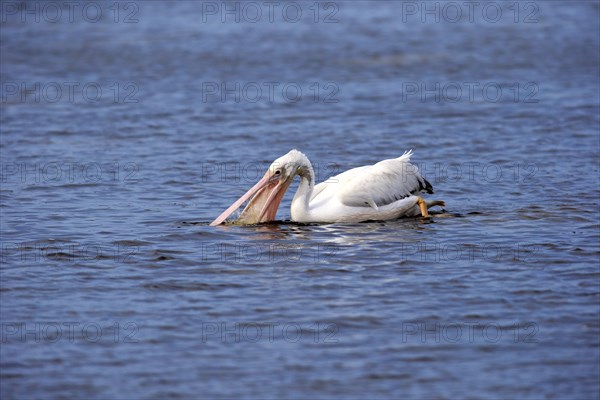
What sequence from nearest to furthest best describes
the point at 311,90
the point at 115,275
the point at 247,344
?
the point at 247,344 → the point at 115,275 → the point at 311,90

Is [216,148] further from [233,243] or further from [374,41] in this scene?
[374,41]

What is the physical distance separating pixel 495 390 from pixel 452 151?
6.99m

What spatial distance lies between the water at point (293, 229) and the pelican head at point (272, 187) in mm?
171

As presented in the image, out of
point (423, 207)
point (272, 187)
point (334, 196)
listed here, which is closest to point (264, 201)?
point (272, 187)

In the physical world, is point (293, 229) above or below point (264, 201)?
below

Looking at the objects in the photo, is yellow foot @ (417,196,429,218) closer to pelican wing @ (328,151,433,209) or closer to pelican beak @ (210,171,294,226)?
pelican wing @ (328,151,433,209)

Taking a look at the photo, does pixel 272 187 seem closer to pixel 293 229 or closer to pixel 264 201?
pixel 264 201

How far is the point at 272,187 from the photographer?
31.7 feet

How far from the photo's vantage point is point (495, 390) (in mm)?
5629

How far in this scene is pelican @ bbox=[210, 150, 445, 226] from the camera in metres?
9.46

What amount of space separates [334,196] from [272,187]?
561 mm

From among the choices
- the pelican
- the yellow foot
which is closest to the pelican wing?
the pelican

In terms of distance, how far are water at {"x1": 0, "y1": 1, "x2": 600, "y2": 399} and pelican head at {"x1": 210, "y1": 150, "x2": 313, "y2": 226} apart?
171 mm

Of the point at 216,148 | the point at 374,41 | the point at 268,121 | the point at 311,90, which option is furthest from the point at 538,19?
the point at 216,148
